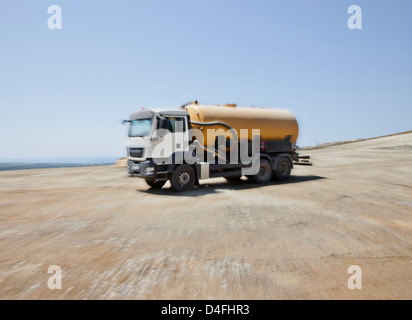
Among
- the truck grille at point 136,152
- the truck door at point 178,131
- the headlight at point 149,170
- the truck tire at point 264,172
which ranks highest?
the truck door at point 178,131

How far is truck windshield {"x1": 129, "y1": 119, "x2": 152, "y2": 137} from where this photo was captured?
1023 centimetres

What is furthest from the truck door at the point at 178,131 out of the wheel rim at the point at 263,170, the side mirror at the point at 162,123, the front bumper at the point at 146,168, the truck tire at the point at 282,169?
the truck tire at the point at 282,169

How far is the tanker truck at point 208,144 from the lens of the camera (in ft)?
33.5

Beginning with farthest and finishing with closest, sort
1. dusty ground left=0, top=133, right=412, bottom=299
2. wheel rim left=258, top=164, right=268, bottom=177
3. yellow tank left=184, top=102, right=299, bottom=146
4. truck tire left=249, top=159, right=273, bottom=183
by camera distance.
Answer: wheel rim left=258, top=164, right=268, bottom=177 < truck tire left=249, top=159, right=273, bottom=183 < yellow tank left=184, top=102, right=299, bottom=146 < dusty ground left=0, top=133, right=412, bottom=299

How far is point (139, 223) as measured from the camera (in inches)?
245

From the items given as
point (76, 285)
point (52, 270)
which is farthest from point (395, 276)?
point (52, 270)

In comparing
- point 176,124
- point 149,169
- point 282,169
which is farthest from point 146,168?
point 282,169

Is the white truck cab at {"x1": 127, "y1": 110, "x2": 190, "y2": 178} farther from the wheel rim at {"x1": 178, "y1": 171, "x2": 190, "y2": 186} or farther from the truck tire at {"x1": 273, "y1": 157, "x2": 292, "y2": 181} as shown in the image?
the truck tire at {"x1": 273, "y1": 157, "x2": 292, "y2": 181}

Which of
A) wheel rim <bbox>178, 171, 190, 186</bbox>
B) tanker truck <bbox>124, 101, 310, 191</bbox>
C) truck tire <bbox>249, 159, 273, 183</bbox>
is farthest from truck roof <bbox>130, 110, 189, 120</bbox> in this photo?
truck tire <bbox>249, 159, 273, 183</bbox>

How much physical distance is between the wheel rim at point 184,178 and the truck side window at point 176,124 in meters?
1.58

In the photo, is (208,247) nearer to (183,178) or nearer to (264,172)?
(183,178)

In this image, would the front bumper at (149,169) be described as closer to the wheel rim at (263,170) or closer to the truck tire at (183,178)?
the truck tire at (183,178)
